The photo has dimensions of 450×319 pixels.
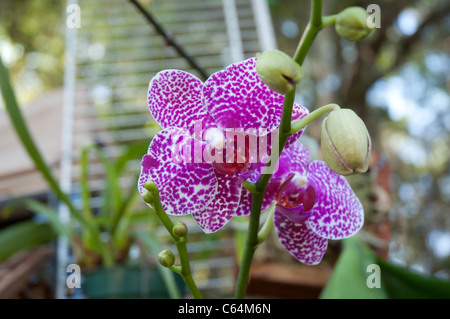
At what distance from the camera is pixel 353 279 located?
0.38 metres

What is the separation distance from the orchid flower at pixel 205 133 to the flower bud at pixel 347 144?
1.7 inches

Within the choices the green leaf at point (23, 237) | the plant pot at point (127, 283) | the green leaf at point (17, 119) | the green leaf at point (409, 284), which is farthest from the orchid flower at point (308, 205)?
the green leaf at point (23, 237)

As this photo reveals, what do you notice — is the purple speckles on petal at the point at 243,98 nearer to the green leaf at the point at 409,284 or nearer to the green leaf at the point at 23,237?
the green leaf at the point at 409,284

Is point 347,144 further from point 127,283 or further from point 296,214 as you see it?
point 127,283

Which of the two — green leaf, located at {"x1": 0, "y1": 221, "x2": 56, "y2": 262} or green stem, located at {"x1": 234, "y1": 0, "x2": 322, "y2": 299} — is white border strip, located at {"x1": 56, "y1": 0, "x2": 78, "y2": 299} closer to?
green leaf, located at {"x1": 0, "y1": 221, "x2": 56, "y2": 262}

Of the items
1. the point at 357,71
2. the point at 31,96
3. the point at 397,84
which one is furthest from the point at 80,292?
the point at 31,96

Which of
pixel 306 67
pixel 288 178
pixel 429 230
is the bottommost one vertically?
pixel 429 230

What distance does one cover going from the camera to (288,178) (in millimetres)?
273

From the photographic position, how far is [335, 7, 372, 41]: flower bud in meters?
0.20

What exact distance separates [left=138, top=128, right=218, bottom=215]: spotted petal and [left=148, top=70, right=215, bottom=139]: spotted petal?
1 centimetres

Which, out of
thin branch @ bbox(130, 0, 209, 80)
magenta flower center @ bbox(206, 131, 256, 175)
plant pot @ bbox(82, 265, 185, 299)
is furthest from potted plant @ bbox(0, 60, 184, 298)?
magenta flower center @ bbox(206, 131, 256, 175)

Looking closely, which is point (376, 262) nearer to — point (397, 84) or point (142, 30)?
point (142, 30)

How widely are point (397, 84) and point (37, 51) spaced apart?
8.11 feet

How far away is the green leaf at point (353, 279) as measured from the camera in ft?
1.18
